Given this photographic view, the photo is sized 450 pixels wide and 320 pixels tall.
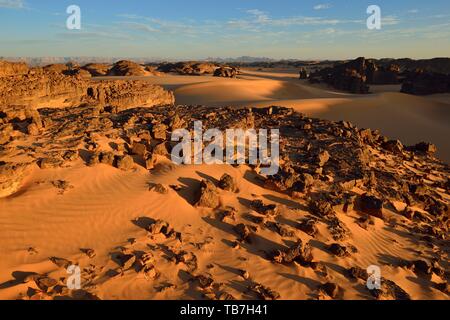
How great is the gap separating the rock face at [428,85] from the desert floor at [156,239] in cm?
3200

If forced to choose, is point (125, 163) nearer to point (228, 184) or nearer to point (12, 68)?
point (228, 184)

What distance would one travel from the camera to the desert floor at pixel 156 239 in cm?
558

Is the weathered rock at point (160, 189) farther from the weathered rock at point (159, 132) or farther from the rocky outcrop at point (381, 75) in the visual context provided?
the rocky outcrop at point (381, 75)

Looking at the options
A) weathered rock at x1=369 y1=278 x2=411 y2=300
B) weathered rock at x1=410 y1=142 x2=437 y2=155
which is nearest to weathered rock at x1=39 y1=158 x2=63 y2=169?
weathered rock at x1=369 y1=278 x2=411 y2=300

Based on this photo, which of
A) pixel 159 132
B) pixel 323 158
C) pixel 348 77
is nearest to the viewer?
pixel 159 132

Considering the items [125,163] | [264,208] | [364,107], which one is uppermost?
[364,107]

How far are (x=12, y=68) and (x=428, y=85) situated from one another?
35.4 meters

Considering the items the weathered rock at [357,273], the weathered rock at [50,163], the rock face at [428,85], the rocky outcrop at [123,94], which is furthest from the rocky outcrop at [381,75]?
the weathered rock at [50,163]

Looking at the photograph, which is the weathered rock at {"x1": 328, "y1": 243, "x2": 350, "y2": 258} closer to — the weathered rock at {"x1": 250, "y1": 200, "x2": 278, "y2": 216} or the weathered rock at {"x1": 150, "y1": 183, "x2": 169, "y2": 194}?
the weathered rock at {"x1": 250, "y1": 200, "x2": 278, "y2": 216}

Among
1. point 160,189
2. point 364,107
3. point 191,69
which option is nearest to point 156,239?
point 160,189

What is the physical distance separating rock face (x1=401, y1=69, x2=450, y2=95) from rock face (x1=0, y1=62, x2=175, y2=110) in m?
29.4

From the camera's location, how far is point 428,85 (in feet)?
115

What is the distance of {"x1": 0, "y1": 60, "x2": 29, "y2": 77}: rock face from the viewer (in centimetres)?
1075

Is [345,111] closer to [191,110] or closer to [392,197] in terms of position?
[191,110]
